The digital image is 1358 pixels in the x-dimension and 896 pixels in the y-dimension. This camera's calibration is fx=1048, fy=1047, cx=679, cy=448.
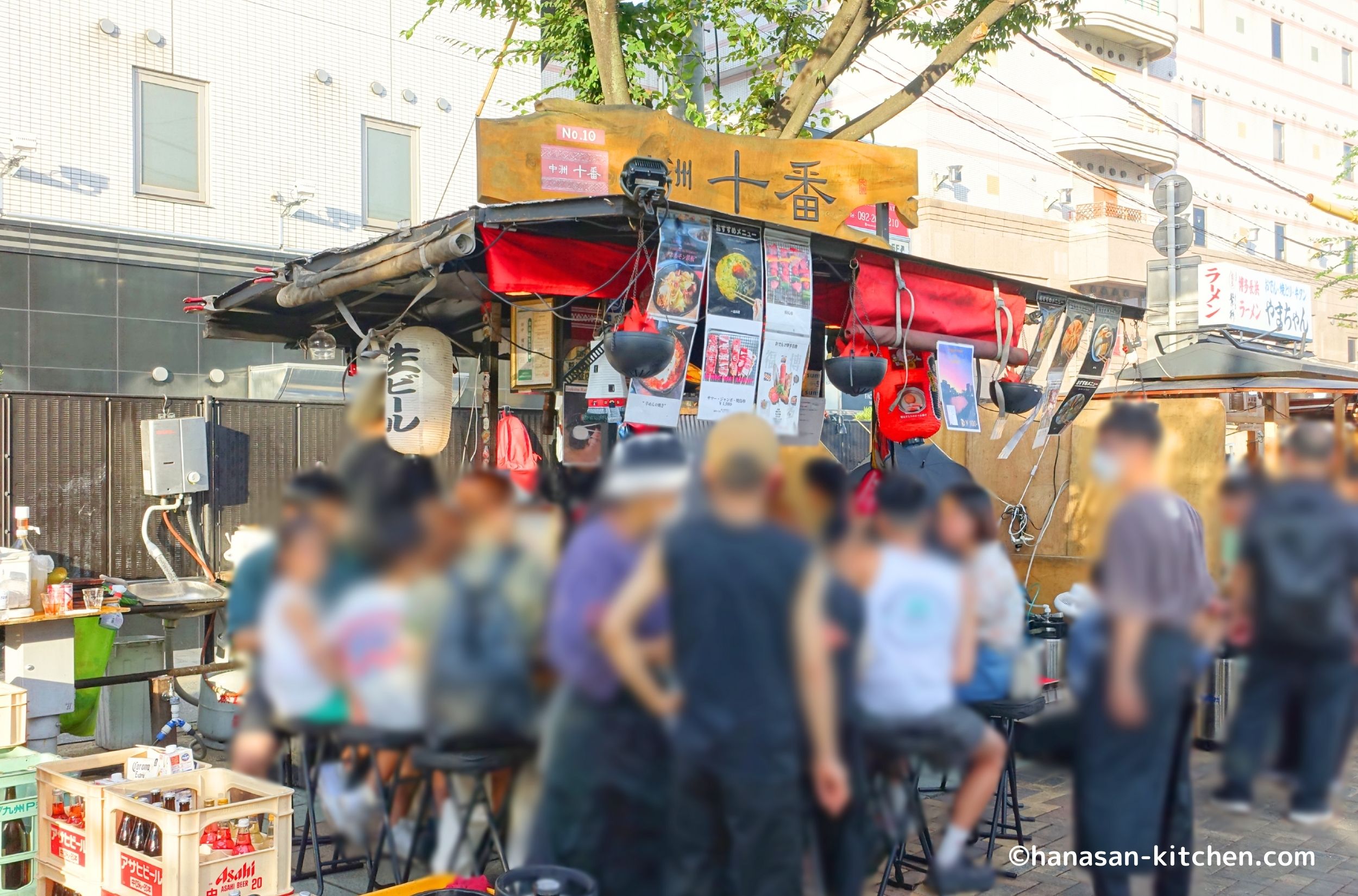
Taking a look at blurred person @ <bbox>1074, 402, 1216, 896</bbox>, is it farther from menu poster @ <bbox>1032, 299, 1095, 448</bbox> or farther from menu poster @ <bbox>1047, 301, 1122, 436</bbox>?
menu poster @ <bbox>1032, 299, 1095, 448</bbox>

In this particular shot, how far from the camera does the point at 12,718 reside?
489 cm

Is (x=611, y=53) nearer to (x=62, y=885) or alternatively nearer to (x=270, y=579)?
(x=62, y=885)

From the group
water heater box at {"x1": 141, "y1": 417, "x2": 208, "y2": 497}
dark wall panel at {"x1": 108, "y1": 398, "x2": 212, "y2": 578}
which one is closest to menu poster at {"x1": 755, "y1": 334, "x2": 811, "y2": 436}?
water heater box at {"x1": 141, "y1": 417, "x2": 208, "y2": 497}

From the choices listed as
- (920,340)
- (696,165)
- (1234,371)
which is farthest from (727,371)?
(1234,371)

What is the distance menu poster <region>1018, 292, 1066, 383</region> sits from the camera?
133 inches

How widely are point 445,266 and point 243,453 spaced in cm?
602

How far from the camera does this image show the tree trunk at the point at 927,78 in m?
8.65

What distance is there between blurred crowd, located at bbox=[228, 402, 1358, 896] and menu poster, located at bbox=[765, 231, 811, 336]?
300cm

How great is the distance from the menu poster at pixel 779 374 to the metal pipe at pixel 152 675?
3.83 m

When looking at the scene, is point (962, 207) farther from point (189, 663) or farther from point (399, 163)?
point (189, 663)

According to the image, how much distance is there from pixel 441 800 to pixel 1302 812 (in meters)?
0.95

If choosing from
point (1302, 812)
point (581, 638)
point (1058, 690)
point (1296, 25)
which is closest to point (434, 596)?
point (581, 638)

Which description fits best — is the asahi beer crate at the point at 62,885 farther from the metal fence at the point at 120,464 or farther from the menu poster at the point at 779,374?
the metal fence at the point at 120,464

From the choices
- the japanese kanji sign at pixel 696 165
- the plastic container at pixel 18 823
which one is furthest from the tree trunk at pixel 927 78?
the plastic container at pixel 18 823
